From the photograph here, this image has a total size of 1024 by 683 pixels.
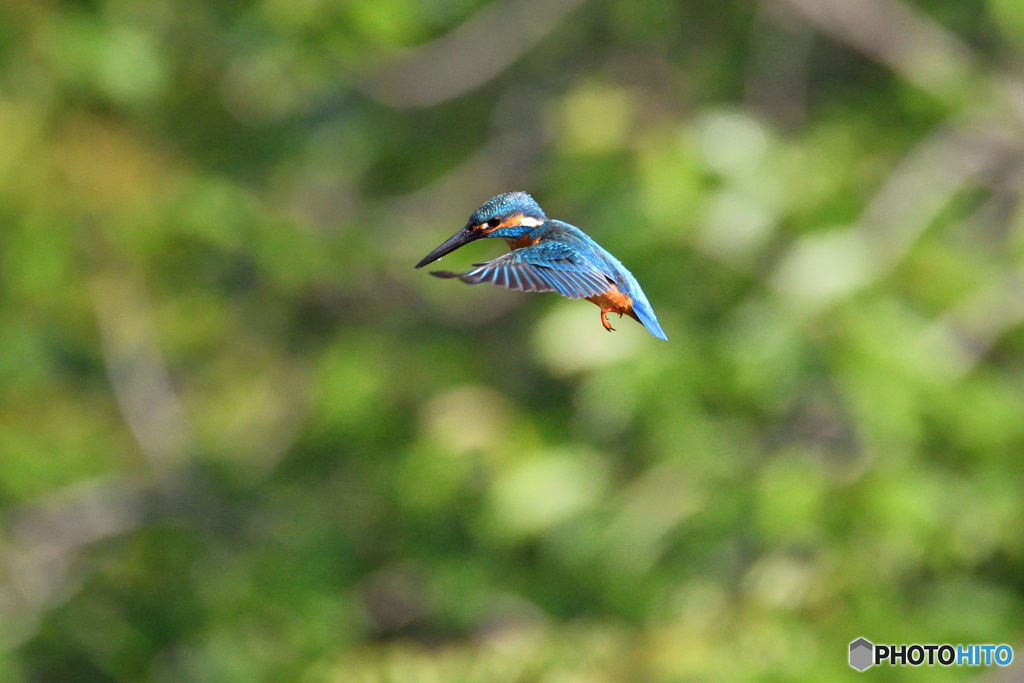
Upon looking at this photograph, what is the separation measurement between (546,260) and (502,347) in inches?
141

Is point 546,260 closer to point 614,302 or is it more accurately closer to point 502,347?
point 614,302

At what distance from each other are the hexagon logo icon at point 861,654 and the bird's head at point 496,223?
7.41 feet

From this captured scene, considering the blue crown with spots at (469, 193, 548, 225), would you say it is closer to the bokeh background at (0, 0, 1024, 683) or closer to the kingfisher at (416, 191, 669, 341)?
the kingfisher at (416, 191, 669, 341)

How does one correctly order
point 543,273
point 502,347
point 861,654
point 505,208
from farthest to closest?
point 502,347, point 861,654, point 505,208, point 543,273

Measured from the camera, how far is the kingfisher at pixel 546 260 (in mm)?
668

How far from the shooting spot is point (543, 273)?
2.26 feet

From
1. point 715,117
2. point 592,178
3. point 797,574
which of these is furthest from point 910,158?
point 797,574

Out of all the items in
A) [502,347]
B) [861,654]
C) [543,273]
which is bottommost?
[543,273]

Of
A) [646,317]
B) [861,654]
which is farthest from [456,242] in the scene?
[861,654]

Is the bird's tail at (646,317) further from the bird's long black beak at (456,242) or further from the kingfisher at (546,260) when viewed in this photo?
the bird's long black beak at (456,242)

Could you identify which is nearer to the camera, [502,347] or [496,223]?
[496,223]

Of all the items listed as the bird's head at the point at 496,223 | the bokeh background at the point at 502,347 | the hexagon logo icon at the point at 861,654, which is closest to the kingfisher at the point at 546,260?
the bird's head at the point at 496,223

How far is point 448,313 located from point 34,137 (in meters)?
1.70

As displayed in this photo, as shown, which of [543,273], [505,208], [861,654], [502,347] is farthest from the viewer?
[502,347]
